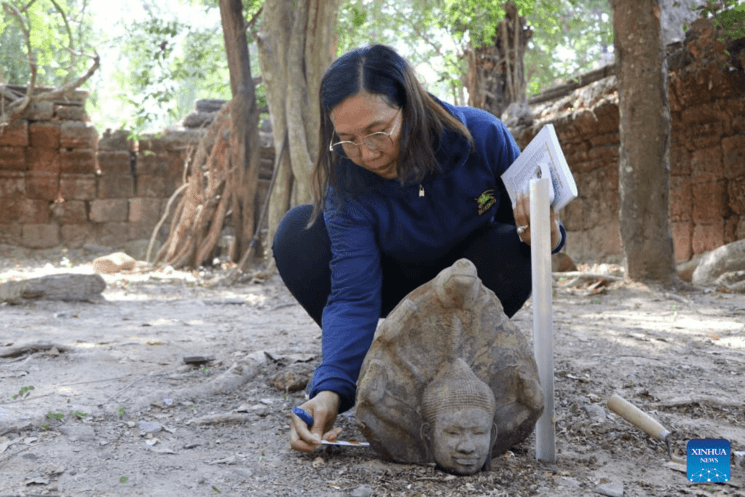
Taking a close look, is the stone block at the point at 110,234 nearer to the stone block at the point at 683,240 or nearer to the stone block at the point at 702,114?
the stone block at the point at 683,240

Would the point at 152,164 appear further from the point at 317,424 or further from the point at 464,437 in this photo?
the point at 464,437

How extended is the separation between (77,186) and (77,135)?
958mm

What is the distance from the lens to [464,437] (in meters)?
1.73

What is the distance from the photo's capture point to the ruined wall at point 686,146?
7.10 m

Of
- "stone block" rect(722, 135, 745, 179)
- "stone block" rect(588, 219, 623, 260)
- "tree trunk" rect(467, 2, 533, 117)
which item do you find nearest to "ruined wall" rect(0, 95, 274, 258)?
"tree trunk" rect(467, 2, 533, 117)

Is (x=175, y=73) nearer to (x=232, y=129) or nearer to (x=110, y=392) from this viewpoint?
(x=232, y=129)

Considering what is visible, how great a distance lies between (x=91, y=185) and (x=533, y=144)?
1130cm

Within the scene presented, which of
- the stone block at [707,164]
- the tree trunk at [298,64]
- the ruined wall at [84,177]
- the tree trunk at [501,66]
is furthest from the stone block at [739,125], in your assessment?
the ruined wall at [84,177]

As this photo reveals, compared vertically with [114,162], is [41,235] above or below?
below

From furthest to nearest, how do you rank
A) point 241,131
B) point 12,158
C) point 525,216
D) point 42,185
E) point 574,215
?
point 42,185 < point 12,158 < point 574,215 < point 241,131 < point 525,216

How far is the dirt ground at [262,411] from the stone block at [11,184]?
25.4 feet

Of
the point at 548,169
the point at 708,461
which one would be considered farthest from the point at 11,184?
the point at 708,461

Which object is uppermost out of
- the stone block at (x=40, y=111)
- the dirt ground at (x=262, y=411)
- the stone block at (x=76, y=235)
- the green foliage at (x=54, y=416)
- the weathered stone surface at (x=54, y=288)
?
the stone block at (x=40, y=111)

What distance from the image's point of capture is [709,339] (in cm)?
366
